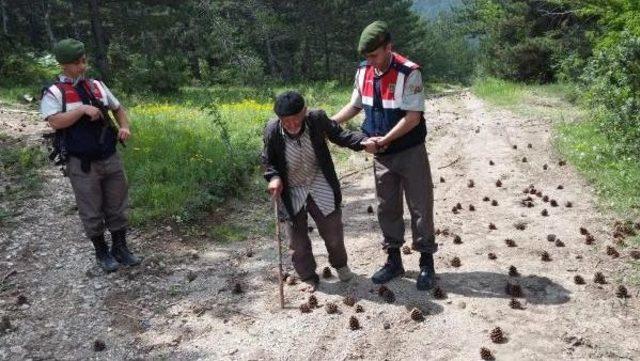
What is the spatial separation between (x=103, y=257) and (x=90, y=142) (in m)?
1.46

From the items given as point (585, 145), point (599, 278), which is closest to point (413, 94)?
point (599, 278)

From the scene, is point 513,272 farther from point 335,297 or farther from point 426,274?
point 335,297

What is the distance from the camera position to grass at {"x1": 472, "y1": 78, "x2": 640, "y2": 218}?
322 inches

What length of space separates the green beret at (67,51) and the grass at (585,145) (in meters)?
7.10

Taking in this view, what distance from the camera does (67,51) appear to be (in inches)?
231

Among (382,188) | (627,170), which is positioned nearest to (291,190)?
(382,188)

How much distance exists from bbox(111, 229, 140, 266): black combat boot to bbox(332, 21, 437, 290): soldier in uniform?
297cm

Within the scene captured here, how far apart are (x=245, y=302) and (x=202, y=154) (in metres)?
4.95

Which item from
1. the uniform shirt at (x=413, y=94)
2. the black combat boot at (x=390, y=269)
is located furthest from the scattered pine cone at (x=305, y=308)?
the uniform shirt at (x=413, y=94)

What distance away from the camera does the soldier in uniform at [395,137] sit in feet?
17.1

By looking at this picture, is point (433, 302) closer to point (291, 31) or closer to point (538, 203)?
point (538, 203)

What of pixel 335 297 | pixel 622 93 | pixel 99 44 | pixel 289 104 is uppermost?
pixel 289 104

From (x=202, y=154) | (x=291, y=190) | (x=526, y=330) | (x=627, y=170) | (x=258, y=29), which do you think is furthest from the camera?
(x=258, y=29)

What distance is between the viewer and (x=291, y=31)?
39.2 m
